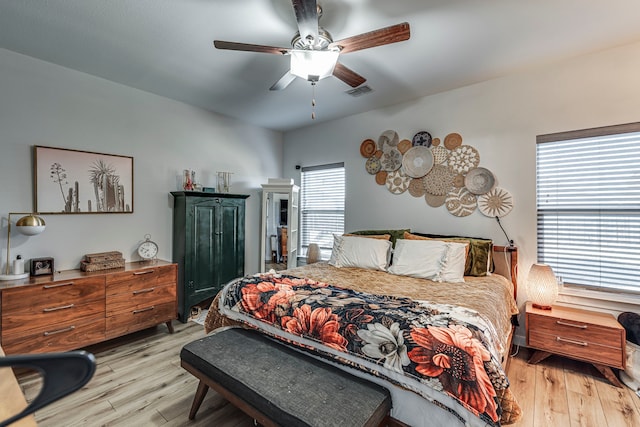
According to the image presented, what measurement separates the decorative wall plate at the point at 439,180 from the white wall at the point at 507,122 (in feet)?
0.67

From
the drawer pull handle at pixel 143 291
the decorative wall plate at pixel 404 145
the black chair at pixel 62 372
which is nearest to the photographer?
the black chair at pixel 62 372

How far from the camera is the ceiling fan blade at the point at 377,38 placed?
174 centimetres

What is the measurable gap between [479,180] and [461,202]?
0.30 m

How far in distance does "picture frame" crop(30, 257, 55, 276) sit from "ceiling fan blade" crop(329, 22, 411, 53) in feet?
10.1

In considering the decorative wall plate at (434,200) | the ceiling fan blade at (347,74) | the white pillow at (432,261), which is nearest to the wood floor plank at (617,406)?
the white pillow at (432,261)

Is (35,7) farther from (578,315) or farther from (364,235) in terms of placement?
(578,315)

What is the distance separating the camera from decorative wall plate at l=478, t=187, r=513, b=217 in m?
3.06

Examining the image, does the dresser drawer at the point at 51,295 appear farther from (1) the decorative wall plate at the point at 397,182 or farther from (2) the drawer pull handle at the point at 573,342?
(2) the drawer pull handle at the point at 573,342

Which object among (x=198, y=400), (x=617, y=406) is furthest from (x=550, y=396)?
(x=198, y=400)

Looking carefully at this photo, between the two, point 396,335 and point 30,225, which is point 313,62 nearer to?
point 396,335

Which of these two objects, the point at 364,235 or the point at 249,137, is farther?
the point at 249,137

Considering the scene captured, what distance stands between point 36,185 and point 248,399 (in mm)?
2840

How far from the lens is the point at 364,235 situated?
371 centimetres

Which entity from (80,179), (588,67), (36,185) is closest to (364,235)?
(588,67)
